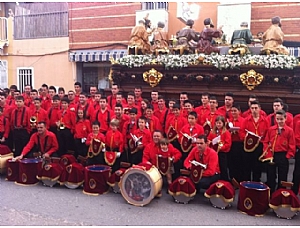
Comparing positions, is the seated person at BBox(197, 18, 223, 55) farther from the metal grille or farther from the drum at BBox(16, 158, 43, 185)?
the metal grille

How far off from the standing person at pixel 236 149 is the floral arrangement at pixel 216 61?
2.26 meters

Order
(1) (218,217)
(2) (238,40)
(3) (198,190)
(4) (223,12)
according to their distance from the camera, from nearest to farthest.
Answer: (1) (218,217) → (3) (198,190) → (2) (238,40) → (4) (223,12)

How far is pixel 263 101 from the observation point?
7.48 meters

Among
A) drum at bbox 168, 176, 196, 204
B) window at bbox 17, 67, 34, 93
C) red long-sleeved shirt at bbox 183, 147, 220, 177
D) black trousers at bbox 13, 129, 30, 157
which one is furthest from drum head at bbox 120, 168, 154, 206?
window at bbox 17, 67, 34, 93

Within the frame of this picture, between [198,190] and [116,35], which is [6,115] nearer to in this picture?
[198,190]

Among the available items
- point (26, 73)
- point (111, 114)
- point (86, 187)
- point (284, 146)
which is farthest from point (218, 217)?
point (26, 73)

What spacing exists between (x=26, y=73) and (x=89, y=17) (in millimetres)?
4304

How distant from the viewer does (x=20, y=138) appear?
22.8 ft

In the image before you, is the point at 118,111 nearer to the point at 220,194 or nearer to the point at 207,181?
the point at 207,181

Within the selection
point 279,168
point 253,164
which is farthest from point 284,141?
point 253,164

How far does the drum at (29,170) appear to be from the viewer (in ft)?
18.7

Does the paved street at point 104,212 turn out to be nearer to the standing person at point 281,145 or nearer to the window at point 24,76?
the standing person at point 281,145

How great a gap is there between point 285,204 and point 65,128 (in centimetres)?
438

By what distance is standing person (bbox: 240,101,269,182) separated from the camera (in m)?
5.30
